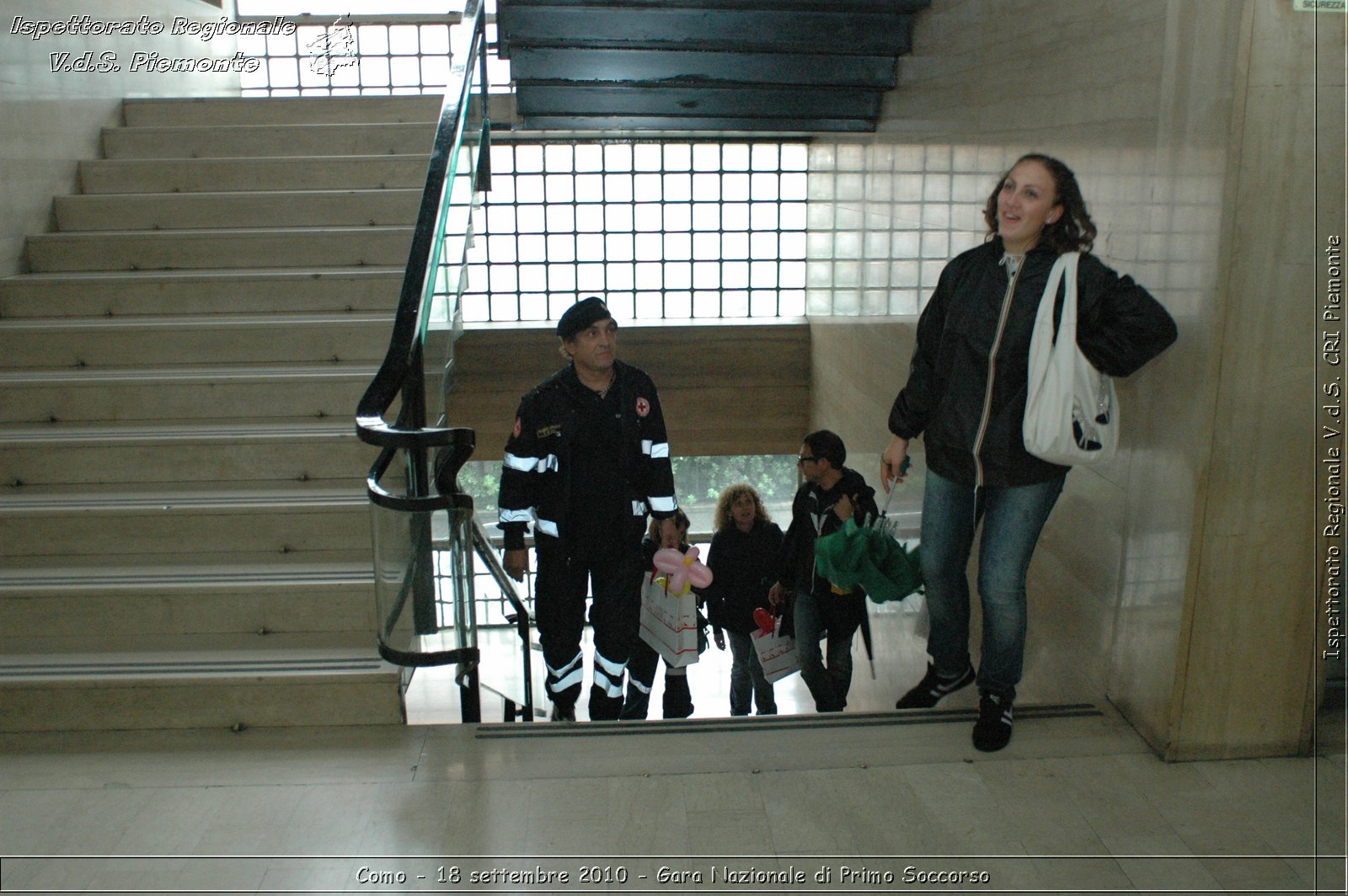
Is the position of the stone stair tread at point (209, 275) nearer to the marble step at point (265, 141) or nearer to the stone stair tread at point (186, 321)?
the stone stair tread at point (186, 321)

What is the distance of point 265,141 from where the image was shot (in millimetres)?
6961

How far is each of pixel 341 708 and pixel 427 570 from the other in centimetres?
54

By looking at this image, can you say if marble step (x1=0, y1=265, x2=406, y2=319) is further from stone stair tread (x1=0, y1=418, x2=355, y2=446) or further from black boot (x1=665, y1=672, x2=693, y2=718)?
black boot (x1=665, y1=672, x2=693, y2=718)

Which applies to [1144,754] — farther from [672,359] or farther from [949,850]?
[672,359]

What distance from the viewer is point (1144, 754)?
3.37 metres

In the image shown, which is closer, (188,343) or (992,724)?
(992,724)

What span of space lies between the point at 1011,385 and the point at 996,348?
0.40 feet

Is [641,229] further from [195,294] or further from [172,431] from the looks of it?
[172,431]

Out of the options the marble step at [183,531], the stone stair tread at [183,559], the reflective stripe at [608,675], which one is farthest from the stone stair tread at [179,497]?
the reflective stripe at [608,675]

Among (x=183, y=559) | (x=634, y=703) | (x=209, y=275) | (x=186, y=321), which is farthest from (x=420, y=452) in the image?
(x=209, y=275)

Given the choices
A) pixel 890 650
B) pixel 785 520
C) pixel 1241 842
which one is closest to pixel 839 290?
pixel 890 650

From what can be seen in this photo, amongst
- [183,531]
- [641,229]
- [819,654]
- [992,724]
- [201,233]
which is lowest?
[819,654]

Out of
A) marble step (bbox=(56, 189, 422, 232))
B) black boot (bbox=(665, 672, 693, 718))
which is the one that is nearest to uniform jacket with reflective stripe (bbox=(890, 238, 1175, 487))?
black boot (bbox=(665, 672, 693, 718))

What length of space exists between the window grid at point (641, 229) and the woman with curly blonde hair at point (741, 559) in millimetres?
5942
